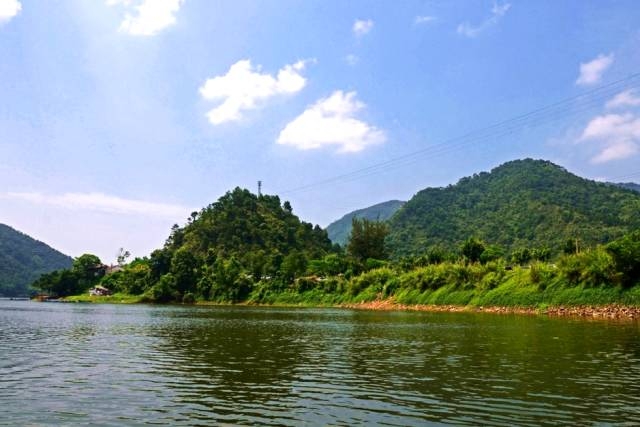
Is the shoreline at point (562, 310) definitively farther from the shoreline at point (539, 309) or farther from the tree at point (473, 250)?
the tree at point (473, 250)

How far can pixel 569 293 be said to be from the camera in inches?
2657

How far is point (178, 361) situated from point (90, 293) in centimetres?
18428

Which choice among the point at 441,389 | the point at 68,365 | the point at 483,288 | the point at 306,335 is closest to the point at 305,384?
the point at 441,389

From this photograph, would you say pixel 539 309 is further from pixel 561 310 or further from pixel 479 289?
pixel 479 289

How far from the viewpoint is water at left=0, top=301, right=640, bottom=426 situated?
1476 centimetres

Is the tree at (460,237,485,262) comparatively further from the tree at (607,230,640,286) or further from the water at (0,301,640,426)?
the water at (0,301,640,426)

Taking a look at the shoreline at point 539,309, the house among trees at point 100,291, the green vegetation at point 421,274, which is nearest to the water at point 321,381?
the shoreline at point 539,309

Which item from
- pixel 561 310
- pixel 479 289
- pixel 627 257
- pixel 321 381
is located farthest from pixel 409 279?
pixel 321 381

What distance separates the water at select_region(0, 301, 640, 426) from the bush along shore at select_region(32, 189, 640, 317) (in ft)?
101

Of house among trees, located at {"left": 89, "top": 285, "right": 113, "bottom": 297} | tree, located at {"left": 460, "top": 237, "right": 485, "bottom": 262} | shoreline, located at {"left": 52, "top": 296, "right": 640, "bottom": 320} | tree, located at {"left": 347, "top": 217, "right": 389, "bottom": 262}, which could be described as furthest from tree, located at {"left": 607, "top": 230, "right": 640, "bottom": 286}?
house among trees, located at {"left": 89, "top": 285, "right": 113, "bottom": 297}

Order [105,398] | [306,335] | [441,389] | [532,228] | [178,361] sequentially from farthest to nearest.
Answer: [532,228], [306,335], [178,361], [441,389], [105,398]

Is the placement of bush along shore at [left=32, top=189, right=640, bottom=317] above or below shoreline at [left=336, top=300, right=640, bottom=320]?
above

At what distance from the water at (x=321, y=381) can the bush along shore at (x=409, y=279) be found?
30.8 meters

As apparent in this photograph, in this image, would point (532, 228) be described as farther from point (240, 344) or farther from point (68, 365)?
point (68, 365)
